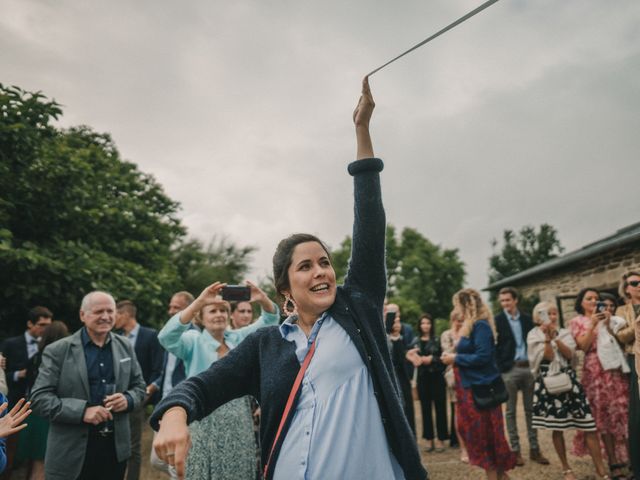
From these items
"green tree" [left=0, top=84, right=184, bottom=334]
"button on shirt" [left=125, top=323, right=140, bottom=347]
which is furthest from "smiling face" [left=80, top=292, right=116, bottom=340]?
"green tree" [left=0, top=84, right=184, bottom=334]

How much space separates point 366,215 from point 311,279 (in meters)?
0.37

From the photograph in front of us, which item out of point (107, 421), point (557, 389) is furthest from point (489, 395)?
point (107, 421)

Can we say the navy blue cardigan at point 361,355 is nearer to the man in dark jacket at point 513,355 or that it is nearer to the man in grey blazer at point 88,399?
the man in grey blazer at point 88,399

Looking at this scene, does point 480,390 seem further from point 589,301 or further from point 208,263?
point 208,263

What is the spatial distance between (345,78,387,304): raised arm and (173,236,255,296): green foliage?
59.4ft

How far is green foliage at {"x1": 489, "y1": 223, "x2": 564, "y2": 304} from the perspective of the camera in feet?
199

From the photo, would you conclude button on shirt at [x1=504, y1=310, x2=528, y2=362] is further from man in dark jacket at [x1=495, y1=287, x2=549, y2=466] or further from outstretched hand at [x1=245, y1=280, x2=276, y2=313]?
outstretched hand at [x1=245, y1=280, x2=276, y2=313]

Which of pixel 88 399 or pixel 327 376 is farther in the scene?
pixel 88 399

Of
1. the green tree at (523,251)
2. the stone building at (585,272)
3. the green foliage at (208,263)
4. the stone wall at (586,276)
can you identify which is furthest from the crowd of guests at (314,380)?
the green tree at (523,251)

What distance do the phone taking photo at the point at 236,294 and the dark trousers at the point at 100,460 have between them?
5.52 ft

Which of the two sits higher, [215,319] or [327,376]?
[215,319]

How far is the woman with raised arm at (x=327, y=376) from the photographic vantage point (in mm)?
1639

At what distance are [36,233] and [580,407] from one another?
10.1m

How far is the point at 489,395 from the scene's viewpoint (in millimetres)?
5352
